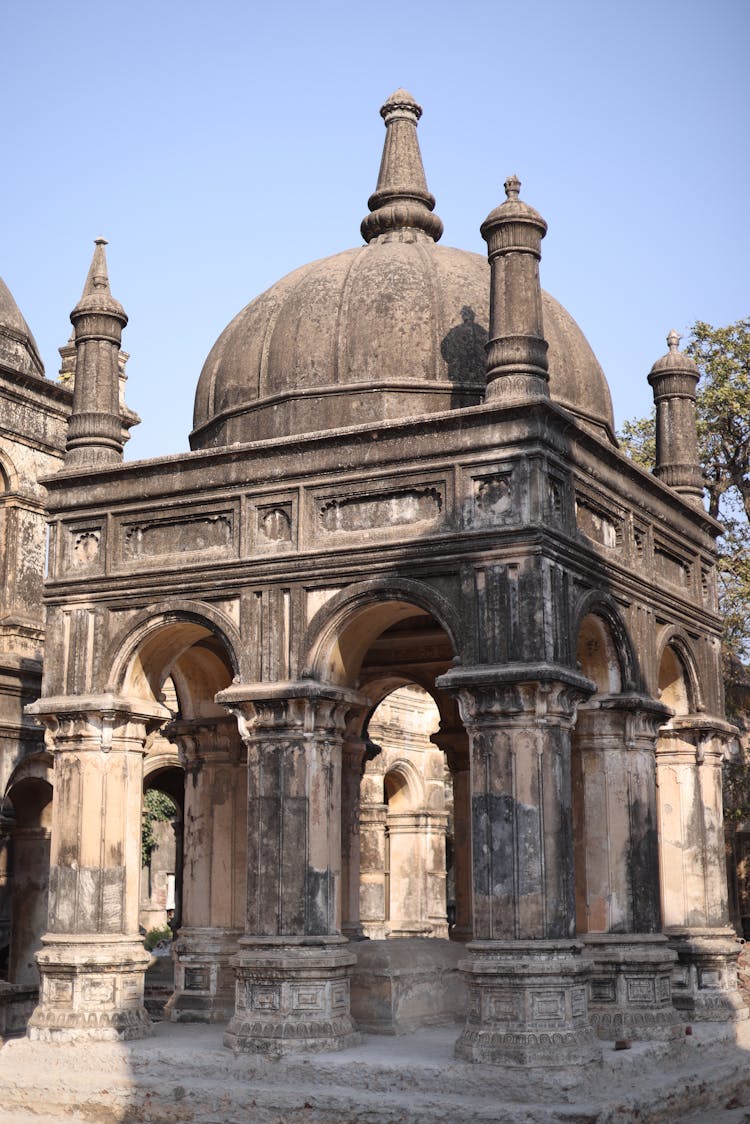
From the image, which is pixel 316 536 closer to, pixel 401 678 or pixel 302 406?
pixel 302 406

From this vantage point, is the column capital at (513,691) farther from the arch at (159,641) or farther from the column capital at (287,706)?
the arch at (159,641)

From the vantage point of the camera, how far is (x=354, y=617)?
45.8 ft

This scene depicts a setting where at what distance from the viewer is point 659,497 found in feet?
53.5

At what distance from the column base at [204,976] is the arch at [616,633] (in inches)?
194

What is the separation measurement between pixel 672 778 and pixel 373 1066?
18.8 ft

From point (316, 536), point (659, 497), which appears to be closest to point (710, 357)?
point (659, 497)

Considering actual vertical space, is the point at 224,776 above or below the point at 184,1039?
above

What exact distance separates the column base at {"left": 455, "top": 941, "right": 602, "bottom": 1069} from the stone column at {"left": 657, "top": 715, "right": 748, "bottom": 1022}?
3.84m

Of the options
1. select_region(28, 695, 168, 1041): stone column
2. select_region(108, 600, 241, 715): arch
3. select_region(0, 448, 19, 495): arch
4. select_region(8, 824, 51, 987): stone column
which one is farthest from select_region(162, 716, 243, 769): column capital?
select_region(0, 448, 19, 495): arch

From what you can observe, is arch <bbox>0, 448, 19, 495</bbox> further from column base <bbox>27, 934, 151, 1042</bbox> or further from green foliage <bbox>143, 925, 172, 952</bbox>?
green foliage <bbox>143, 925, 172, 952</bbox>

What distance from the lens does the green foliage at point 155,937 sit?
1325 inches

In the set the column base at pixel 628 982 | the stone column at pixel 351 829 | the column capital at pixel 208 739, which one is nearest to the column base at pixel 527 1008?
the column base at pixel 628 982

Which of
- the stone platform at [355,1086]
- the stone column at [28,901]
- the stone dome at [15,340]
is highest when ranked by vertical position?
the stone dome at [15,340]

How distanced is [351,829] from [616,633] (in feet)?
14.3
